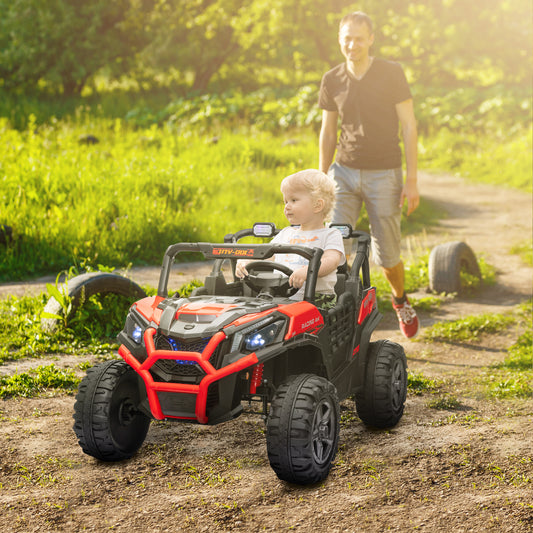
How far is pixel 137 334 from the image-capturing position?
11.0 feet

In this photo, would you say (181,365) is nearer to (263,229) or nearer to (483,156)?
(263,229)

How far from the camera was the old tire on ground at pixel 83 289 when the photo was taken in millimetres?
5699

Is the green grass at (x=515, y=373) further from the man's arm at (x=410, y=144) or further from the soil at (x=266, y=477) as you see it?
the man's arm at (x=410, y=144)

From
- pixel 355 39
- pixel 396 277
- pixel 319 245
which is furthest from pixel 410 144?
pixel 319 245

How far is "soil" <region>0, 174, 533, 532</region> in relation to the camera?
294 centimetres

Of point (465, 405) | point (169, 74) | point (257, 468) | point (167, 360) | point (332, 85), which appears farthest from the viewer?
point (169, 74)

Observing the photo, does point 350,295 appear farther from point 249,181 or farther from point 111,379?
point 249,181

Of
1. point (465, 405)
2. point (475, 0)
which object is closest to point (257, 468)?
point (465, 405)

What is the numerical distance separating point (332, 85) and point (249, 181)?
230 inches

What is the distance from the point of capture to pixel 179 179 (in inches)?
416

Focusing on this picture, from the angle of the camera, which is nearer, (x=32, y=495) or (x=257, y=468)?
(x=32, y=495)

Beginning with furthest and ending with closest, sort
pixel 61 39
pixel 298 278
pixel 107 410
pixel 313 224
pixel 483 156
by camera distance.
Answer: pixel 61 39, pixel 483 156, pixel 313 224, pixel 298 278, pixel 107 410

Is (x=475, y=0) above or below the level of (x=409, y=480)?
above

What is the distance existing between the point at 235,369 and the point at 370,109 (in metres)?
3.09
